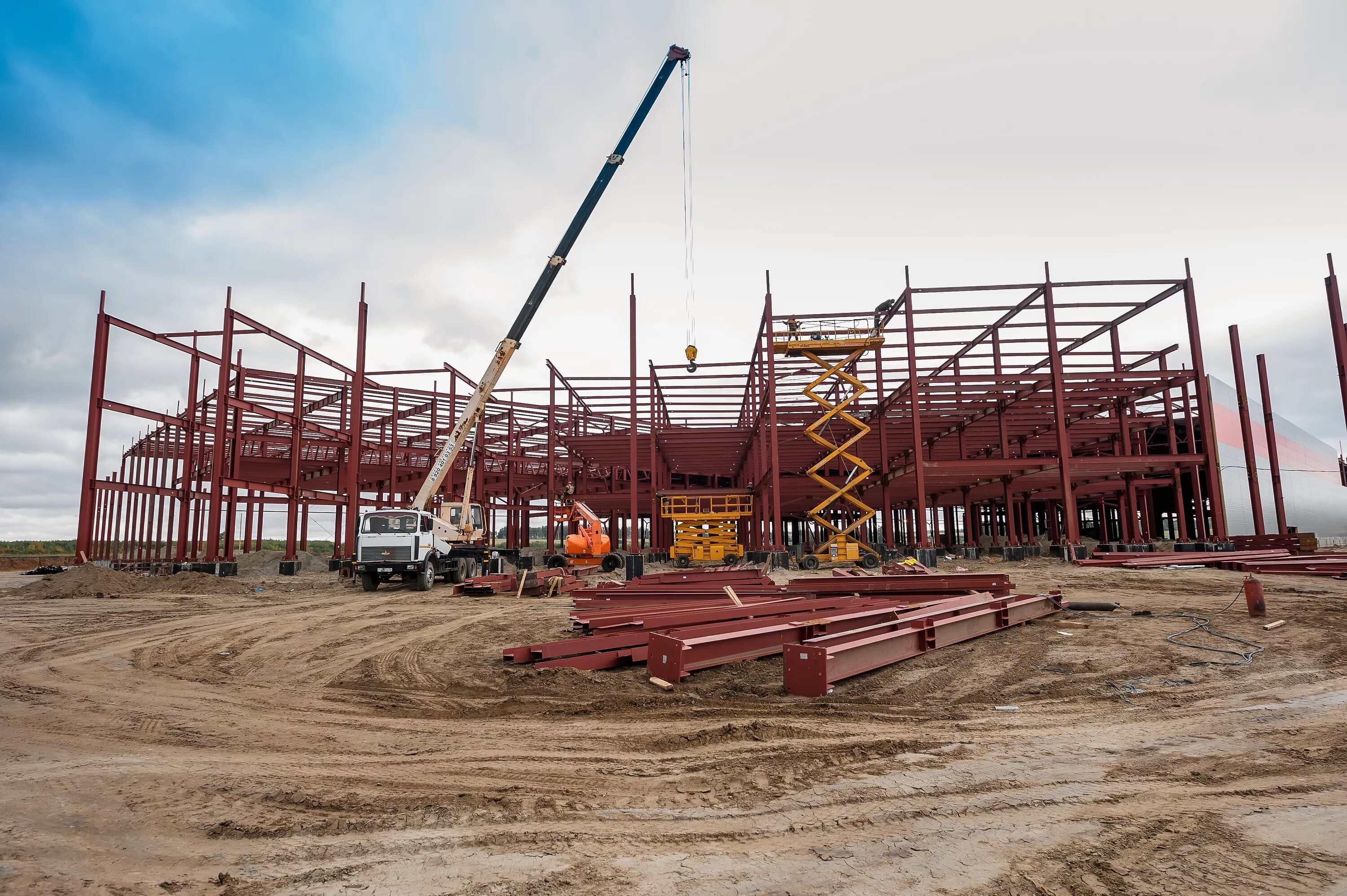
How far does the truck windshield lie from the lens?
18844mm

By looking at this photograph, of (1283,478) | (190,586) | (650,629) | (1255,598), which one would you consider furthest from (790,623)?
(1283,478)

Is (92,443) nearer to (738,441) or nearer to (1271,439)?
(738,441)

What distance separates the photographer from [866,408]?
27609 mm

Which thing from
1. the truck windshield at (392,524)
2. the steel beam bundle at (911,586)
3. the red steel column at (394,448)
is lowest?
the steel beam bundle at (911,586)

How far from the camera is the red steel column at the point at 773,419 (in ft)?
68.3

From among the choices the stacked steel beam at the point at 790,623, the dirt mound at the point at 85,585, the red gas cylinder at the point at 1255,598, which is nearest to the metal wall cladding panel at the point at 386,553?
the dirt mound at the point at 85,585

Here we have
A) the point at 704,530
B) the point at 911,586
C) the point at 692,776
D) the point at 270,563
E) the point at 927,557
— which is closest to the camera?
the point at 692,776

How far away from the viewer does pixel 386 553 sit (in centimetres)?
1869

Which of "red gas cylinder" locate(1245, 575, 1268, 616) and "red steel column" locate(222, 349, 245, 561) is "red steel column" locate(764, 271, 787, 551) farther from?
"red steel column" locate(222, 349, 245, 561)

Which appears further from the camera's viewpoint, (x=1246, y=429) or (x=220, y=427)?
(x=1246, y=429)

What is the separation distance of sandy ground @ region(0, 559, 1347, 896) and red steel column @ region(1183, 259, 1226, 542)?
17339 millimetres

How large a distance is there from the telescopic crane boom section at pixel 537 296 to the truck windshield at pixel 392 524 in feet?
5.53

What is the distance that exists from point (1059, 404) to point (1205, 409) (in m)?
5.07

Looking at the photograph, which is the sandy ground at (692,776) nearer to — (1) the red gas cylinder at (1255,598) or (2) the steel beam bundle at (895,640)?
(2) the steel beam bundle at (895,640)
